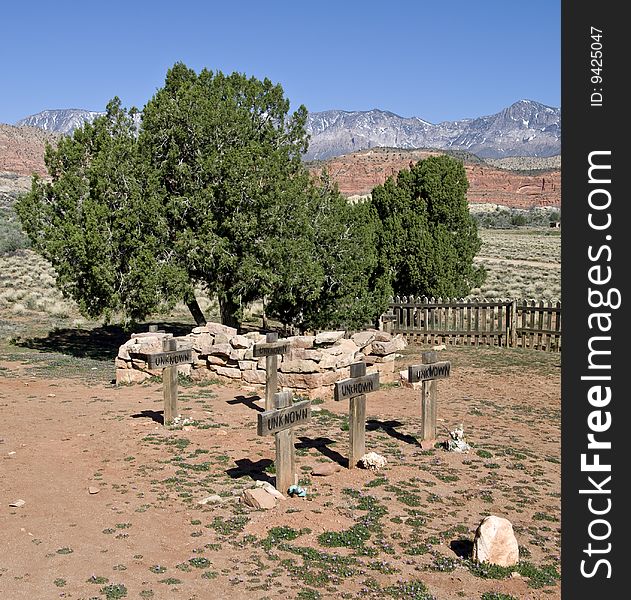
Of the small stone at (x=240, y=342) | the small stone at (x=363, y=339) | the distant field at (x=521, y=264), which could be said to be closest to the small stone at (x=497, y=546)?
the small stone at (x=240, y=342)

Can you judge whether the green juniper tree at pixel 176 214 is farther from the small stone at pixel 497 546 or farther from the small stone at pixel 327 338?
the small stone at pixel 497 546

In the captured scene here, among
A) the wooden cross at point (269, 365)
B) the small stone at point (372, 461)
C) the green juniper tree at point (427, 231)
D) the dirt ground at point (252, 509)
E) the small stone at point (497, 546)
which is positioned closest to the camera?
the dirt ground at point (252, 509)

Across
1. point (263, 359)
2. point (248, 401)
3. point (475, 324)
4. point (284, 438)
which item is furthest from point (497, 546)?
point (475, 324)

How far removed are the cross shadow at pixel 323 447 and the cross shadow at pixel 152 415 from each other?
2.67 m

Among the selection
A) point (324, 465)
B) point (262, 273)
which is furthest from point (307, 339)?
point (324, 465)

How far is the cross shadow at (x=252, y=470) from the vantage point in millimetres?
9289

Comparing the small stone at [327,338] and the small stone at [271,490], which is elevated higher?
the small stone at [327,338]

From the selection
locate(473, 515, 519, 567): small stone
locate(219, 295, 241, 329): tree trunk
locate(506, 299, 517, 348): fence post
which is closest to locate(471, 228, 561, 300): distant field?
locate(506, 299, 517, 348): fence post

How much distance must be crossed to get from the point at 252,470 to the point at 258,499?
1490mm

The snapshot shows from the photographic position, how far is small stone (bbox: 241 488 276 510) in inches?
319

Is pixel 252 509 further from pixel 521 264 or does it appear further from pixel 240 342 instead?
pixel 521 264

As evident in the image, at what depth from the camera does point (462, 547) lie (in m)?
7.15

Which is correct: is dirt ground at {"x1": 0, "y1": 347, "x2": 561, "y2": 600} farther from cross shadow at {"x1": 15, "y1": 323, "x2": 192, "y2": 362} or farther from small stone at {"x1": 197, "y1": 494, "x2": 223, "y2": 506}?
cross shadow at {"x1": 15, "y1": 323, "x2": 192, "y2": 362}

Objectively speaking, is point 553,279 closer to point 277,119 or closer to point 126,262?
point 277,119
